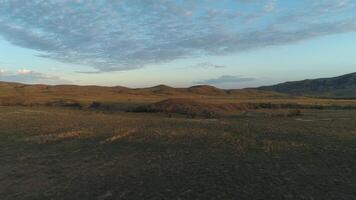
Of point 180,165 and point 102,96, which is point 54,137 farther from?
point 102,96

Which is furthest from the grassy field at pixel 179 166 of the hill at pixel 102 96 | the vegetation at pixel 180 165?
the hill at pixel 102 96

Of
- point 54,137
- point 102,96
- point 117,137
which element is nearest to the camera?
point 117,137

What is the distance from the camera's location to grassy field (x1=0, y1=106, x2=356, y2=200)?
12000mm

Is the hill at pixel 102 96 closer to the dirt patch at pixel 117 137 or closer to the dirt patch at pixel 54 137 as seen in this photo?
the dirt patch at pixel 54 137

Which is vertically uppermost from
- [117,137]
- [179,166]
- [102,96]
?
[102,96]

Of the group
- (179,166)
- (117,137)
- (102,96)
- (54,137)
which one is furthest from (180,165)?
(102,96)

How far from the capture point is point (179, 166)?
15.5m

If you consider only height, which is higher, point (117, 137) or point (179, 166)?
point (117, 137)

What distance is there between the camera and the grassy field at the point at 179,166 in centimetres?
1200

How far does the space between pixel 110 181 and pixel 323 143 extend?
42.4ft

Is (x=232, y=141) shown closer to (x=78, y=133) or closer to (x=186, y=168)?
(x=186, y=168)

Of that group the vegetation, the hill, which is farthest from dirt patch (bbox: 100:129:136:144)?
the hill

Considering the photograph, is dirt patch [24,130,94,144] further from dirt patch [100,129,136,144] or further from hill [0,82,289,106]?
hill [0,82,289,106]

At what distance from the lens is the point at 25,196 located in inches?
467
